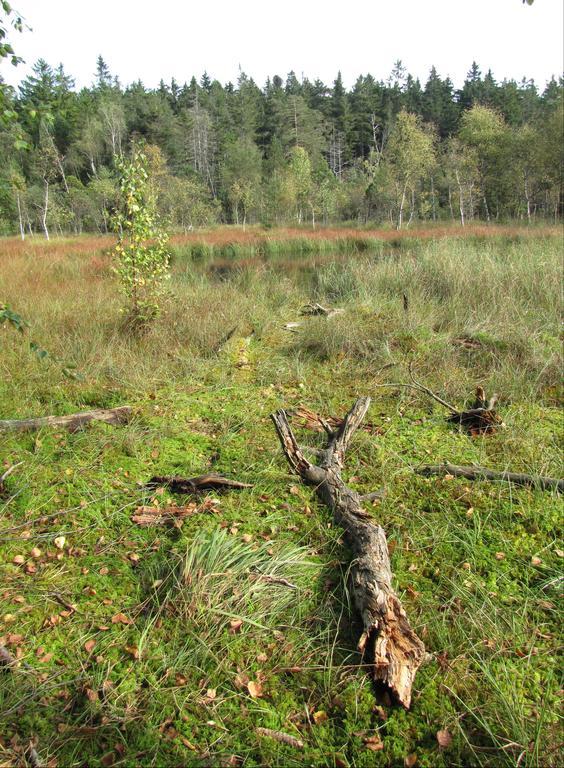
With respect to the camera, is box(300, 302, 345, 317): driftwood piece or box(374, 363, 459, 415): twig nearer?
box(374, 363, 459, 415): twig

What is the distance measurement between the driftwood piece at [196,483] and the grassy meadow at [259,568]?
86 millimetres

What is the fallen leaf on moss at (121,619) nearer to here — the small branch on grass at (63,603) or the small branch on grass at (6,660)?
the small branch on grass at (63,603)

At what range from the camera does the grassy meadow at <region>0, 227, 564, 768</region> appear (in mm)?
1851

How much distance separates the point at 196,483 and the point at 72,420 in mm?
1418

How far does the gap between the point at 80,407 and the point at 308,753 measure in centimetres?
351

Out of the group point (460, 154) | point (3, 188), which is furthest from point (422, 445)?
point (460, 154)

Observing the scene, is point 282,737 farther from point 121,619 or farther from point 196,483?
point 196,483

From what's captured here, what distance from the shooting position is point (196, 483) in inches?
130

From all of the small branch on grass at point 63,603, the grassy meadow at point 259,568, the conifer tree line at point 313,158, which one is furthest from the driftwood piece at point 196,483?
the conifer tree line at point 313,158

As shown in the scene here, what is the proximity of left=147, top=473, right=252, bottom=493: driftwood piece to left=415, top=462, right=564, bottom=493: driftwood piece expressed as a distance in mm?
1302

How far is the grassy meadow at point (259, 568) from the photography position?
185cm

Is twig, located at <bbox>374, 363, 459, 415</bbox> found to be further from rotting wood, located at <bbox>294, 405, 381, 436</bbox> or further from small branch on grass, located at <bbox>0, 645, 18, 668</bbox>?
small branch on grass, located at <bbox>0, 645, 18, 668</bbox>

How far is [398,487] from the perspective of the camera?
3.43m

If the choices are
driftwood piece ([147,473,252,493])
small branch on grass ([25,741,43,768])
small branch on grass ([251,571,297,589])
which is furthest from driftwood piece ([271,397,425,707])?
small branch on grass ([25,741,43,768])
